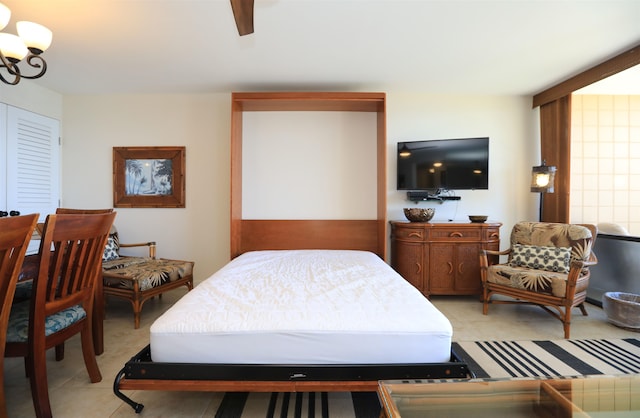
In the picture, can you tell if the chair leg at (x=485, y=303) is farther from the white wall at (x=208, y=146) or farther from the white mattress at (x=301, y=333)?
the white mattress at (x=301, y=333)

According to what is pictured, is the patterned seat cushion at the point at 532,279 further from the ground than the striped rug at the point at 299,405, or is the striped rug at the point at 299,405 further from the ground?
the patterned seat cushion at the point at 532,279

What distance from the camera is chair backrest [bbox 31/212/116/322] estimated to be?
1365mm

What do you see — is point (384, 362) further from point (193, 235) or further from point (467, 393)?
point (193, 235)

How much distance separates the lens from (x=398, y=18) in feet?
7.00

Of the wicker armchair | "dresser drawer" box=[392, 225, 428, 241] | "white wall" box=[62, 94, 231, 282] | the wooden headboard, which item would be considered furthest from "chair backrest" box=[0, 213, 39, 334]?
the wicker armchair

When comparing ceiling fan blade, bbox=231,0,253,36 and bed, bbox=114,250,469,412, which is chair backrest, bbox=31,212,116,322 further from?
ceiling fan blade, bbox=231,0,253,36

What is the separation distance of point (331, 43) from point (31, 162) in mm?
3702

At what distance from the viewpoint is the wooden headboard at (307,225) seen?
3244mm

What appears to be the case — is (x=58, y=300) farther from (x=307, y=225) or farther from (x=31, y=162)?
(x=31, y=162)

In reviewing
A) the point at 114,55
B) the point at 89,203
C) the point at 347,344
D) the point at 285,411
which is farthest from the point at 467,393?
the point at 89,203

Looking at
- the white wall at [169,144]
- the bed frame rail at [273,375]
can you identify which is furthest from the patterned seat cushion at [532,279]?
the white wall at [169,144]

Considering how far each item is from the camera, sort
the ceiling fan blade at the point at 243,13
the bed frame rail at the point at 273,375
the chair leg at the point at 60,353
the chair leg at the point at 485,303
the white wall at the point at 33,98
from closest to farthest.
A: the bed frame rail at the point at 273,375 → the ceiling fan blade at the point at 243,13 → the chair leg at the point at 60,353 → the chair leg at the point at 485,303 → the white wall at the point at 33,98

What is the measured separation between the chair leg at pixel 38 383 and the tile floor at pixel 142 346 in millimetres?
149

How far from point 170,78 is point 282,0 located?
1.88m
